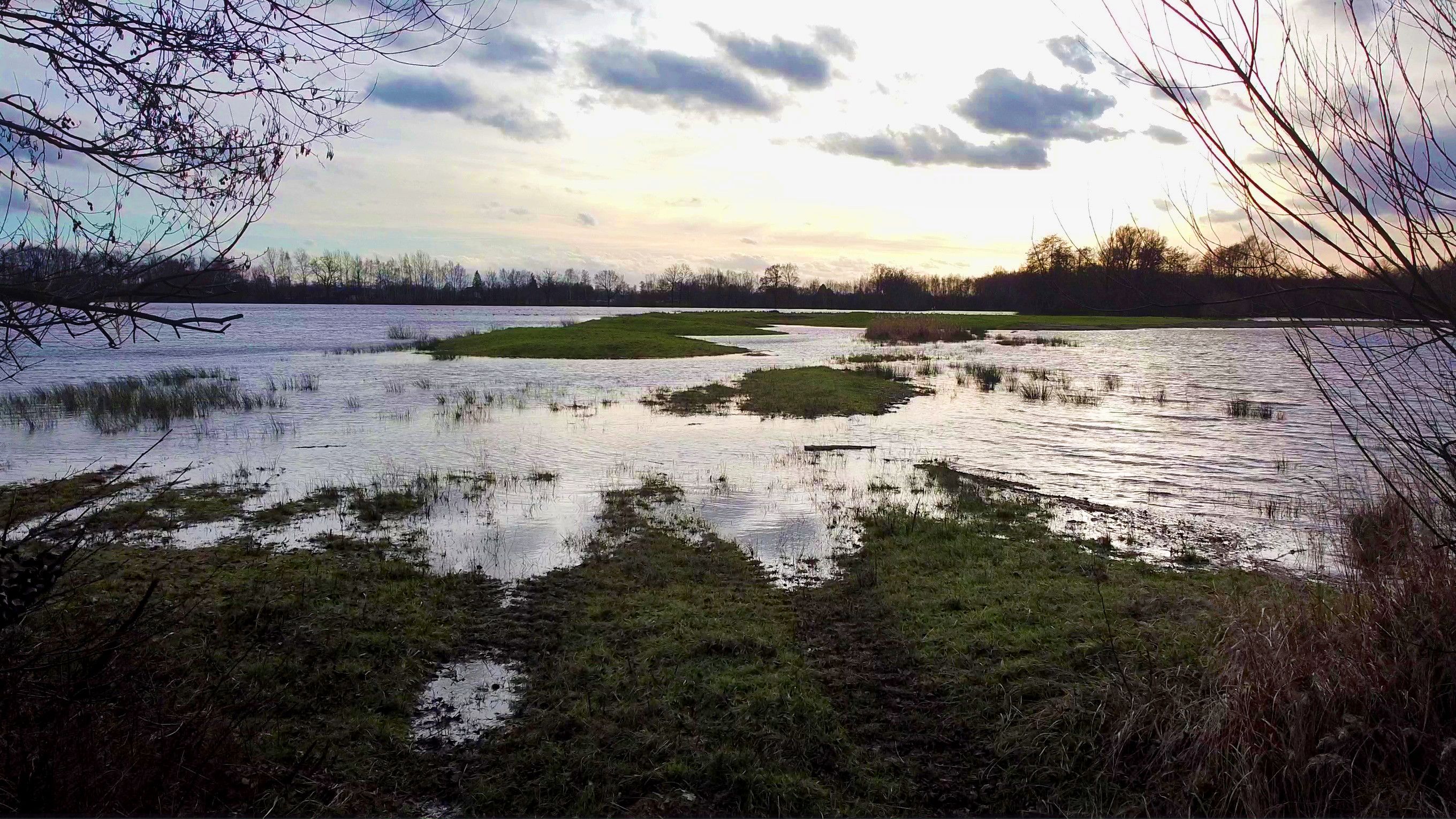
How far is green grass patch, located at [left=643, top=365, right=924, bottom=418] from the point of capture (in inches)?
953

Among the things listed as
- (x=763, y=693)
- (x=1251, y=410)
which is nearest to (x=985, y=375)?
(x=1251, y=410)

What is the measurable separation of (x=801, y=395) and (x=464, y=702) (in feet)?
69.4

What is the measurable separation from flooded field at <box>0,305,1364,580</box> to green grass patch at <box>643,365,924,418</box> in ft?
3.16

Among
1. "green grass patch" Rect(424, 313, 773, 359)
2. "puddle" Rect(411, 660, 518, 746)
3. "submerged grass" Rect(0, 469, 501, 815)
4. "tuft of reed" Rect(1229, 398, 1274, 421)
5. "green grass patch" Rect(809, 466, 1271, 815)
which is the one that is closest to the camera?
"submerged grass" Rect(0, 469, 501, 815)

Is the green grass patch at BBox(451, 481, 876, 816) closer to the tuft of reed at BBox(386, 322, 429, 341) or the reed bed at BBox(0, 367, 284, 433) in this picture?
the reed bed at BBox(0, 367, 284, 433)

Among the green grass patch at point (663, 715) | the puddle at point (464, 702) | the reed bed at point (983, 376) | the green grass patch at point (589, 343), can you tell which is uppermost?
the green grass patch at point (589, 343)

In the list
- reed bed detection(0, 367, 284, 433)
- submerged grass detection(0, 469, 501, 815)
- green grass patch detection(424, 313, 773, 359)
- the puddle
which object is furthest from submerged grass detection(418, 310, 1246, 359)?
the puddle

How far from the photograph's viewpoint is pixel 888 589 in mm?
8805

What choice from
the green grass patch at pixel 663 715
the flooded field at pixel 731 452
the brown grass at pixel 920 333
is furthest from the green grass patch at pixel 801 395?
the brown grass at pixel 920 333

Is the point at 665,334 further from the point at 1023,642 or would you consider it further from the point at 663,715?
the point at 663,715

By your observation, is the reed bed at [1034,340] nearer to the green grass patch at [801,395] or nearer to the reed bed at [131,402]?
the green grass patch at [801,395]

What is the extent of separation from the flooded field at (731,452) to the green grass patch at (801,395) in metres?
0.96

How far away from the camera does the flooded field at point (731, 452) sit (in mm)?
11477

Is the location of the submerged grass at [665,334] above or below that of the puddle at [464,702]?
above
